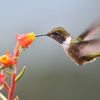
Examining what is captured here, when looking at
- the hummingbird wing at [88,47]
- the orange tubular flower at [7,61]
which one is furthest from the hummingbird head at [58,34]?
the orange tubular flower at [7,61]

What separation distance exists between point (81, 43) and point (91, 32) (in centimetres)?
12

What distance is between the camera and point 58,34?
1.96 meters

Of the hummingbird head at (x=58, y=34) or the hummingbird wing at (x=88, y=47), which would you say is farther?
the hummingbird head at (x=58, y=34)

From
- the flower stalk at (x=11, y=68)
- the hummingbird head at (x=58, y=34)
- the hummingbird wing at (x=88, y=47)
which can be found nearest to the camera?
the flower stalk at (x=11, y=68)

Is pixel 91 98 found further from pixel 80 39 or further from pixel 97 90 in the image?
pixel 80 39

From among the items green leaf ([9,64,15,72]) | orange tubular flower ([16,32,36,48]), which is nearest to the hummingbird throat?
orange tubular flower ([16,32,36,48])

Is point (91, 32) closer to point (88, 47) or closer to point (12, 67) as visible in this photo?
point (88, 47)

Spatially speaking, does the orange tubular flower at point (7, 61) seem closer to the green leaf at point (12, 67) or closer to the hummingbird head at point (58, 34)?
the green leaf at point (12, 67)

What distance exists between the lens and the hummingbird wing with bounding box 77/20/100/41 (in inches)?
73.1

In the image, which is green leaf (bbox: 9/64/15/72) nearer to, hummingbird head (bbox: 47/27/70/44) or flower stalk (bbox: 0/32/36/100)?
flower stalk (bbox: 0/32/36/100)

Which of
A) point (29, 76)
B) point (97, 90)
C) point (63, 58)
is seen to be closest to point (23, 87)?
point (29, 76)

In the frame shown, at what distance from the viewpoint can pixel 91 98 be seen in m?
5.25

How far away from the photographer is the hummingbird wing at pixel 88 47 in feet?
5.97

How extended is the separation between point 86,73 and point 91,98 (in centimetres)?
60
